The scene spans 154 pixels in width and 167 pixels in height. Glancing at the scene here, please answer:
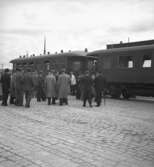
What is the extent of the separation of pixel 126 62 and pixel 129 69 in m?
0.66

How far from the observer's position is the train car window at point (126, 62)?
17.3 m

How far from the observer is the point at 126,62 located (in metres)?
17.6

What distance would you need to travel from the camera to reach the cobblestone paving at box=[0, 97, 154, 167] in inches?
182

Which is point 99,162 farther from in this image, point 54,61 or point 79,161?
point 54,61

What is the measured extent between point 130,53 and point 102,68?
267 cm

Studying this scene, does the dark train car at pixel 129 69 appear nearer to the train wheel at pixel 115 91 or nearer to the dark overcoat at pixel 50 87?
the train wheel at pixel 115 91

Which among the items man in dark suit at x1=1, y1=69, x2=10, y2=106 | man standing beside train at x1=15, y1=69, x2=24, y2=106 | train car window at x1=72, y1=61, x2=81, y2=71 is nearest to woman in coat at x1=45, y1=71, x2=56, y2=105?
man standing beside train at x1=15, y1=69, x2=24, y2=106

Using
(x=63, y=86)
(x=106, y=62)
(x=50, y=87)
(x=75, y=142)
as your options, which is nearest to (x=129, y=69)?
(x=106, y=62)

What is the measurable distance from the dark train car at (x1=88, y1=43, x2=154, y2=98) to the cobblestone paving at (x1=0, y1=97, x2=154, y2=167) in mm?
8042

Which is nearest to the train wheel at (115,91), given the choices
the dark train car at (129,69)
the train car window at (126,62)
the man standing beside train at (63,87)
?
the dark train car at (129,69)

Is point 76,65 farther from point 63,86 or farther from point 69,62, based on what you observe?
point 63,86

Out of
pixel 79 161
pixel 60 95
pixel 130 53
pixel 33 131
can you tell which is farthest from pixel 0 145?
pixel 130 53

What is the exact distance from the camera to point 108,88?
18.9 meters

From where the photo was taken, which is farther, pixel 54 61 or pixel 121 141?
pixel 54 61
